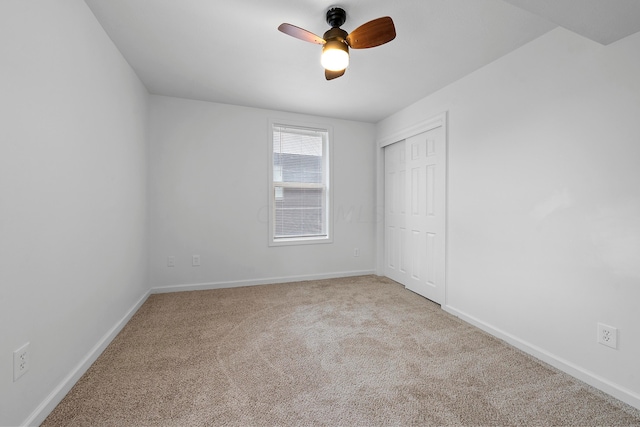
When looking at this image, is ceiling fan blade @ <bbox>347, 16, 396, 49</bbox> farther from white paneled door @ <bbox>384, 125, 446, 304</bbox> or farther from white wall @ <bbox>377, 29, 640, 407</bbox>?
white paneled door @ <bbox>384, 125, 446, 304</bbox>

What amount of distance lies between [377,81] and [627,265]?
7.98 ft

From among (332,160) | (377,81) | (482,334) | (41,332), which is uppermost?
(377,81)

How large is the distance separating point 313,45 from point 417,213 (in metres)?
2.23

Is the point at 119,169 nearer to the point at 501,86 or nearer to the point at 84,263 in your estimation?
the point at 84,263

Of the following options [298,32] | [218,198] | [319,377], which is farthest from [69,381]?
[298,32]

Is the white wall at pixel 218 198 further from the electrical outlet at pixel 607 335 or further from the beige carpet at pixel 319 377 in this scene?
the electrical outlet at pixel 607 335

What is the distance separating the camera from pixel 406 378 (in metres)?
1.71

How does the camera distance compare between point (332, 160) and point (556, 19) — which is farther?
point (332, 160)

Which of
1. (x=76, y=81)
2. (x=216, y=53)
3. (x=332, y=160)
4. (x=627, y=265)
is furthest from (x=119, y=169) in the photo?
(x=627, y=265)

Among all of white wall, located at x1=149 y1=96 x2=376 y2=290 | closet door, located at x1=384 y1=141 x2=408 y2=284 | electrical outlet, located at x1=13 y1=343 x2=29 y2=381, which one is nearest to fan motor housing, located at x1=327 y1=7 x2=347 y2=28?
white wall, located at x1=149 y1=96 x2=376 y2=290

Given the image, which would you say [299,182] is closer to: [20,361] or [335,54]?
[335,54]

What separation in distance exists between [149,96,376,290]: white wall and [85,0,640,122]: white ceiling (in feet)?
1.29

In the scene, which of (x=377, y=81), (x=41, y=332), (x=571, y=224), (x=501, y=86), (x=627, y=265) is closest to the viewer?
(x=41, y=332)

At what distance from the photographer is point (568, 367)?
1811 mm
